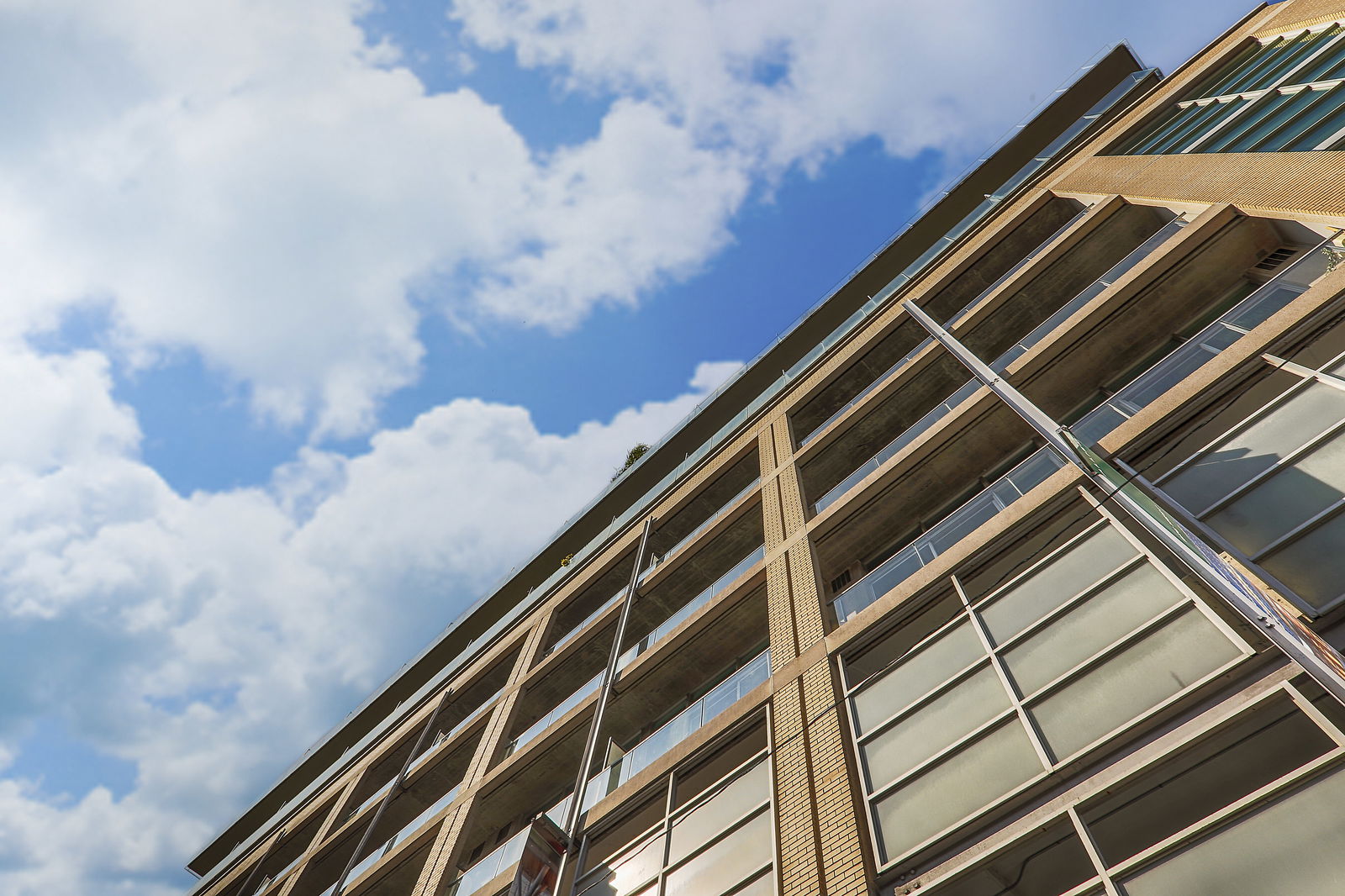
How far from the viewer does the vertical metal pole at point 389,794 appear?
65.8 ft

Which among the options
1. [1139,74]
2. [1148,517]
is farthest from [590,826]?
[1139,74]

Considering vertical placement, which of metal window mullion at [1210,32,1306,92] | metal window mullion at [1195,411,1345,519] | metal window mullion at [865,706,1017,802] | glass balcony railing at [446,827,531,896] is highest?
metal window mullion at [1210,32,1306,92]

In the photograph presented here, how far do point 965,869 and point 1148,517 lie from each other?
4429 millimetres

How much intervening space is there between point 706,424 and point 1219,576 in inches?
927

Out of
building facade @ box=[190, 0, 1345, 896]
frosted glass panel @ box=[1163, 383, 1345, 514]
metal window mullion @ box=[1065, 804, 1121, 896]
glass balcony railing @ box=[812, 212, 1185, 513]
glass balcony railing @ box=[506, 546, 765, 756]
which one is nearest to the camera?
metal window mullion @ box=[1065, 804, 1121, 896]

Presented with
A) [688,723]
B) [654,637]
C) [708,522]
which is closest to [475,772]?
[654,637]

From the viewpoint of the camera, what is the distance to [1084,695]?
842 cm

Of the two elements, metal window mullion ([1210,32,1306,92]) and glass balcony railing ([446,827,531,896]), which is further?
metal window mullion ([1210,32,1306,92])

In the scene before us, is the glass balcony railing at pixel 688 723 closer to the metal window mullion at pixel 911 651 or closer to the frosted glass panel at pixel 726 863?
the metal window mullion at pixel 911 651

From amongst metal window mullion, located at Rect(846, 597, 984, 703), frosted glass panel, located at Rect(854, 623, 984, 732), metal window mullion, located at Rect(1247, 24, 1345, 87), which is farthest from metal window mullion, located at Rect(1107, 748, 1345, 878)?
metal window mullion, located at Rect(1247, 24, 1345, 87)

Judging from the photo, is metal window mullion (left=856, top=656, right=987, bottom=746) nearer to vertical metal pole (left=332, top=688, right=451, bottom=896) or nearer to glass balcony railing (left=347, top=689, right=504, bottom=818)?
glass balcony railing (left=347, top=689, right=504, bottom=818)

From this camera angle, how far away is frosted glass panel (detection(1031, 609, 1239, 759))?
25.7 feet

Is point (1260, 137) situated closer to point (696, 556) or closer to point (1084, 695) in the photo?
point (1084, 695)

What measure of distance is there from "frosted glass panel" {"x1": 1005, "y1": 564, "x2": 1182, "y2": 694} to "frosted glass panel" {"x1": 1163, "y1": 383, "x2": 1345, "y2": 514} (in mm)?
1444
